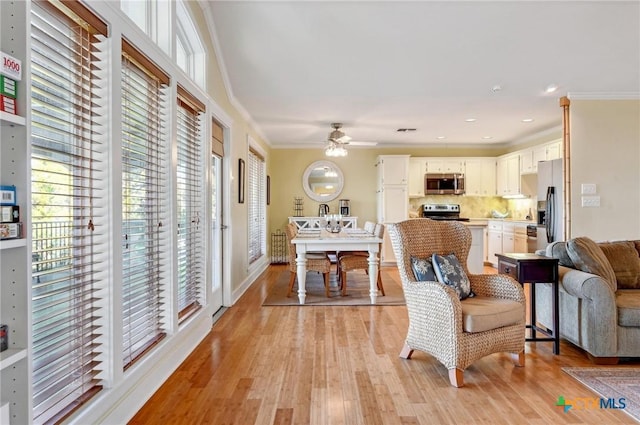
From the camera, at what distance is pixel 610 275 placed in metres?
2.90

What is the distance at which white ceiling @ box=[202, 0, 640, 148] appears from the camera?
10.8ft

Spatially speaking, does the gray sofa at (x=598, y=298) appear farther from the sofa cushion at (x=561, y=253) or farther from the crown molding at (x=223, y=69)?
the crown molding at (x=223, y=69)

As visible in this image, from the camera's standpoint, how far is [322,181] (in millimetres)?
7766

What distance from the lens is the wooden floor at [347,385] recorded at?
2025 mm

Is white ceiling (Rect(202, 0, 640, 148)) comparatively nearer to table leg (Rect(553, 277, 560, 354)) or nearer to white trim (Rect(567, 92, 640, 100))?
white trim (Rect(567, 92, 640, 100))

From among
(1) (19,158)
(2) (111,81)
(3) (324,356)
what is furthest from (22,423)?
(3) (324,356)

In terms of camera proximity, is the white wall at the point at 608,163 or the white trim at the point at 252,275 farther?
the white trim at the point at 252,275

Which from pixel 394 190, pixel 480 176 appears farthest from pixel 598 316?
pixel 480 176

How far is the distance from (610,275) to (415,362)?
5.61 feet

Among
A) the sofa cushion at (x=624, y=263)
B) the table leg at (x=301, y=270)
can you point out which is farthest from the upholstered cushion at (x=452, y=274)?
the table leg at (x=301, y=270)

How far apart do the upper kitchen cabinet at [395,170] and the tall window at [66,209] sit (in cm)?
586

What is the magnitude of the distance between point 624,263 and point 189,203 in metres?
3.70

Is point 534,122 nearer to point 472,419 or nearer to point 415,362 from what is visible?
point 415,362

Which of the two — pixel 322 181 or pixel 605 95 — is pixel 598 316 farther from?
pixel 322 181
